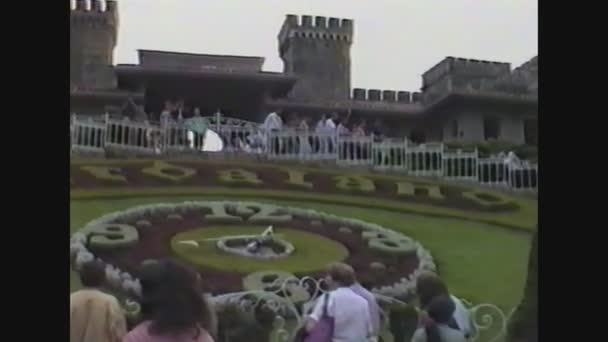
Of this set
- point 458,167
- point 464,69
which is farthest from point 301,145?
point 464,69

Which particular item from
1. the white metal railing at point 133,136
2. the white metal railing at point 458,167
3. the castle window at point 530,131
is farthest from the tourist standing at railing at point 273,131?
the castle window at point 530,131

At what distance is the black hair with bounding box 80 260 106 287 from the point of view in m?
9.70

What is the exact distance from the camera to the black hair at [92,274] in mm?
9703

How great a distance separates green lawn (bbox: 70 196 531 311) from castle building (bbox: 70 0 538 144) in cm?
96

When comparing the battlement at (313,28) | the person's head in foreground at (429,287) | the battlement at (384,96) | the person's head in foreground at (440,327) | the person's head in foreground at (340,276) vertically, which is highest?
the battlement at (313,28)

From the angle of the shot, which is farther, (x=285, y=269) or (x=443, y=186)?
(x=443, y=186)

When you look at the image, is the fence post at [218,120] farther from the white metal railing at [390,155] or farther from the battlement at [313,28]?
the white metal railing at [390,155]

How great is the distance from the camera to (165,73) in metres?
11.1

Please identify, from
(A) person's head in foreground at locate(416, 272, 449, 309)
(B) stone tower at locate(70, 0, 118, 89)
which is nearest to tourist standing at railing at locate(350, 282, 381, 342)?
(A) person's head in foreground at locate(416, 272, 449, 309)

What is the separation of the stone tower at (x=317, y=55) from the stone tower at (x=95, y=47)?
5.47ft

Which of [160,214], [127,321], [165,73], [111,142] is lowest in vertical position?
[127,321]
